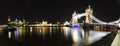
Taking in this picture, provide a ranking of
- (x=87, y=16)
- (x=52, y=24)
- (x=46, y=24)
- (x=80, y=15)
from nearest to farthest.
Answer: (x=87, y=16), (x=80, y=15), (x=46, y=24), (x=52, y=24)

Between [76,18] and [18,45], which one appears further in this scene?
[76,18]

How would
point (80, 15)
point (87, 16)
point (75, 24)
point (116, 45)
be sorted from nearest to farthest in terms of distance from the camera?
point (116, 45) < point (87, 16) < point (75, 24) < point (80, 15)

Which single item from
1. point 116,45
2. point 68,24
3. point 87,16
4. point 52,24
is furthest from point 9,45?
point 52,24

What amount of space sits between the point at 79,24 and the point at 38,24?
45.4 meters

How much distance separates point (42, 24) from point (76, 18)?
35.5 meters

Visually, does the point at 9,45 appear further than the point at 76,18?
No

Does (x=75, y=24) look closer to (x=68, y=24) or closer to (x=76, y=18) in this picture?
(x=76, y=18)

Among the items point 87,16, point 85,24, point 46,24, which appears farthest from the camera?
point 46,24

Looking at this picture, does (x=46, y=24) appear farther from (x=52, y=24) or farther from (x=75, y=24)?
(x=75, y=24)

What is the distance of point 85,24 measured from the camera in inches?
3974

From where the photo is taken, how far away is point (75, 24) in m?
117

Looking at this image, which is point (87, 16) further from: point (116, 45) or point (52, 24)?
point (116, 45)

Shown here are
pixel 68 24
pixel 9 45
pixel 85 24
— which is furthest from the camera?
pixel 68 24

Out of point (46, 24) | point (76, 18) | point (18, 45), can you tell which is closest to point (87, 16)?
point (76, 18)
